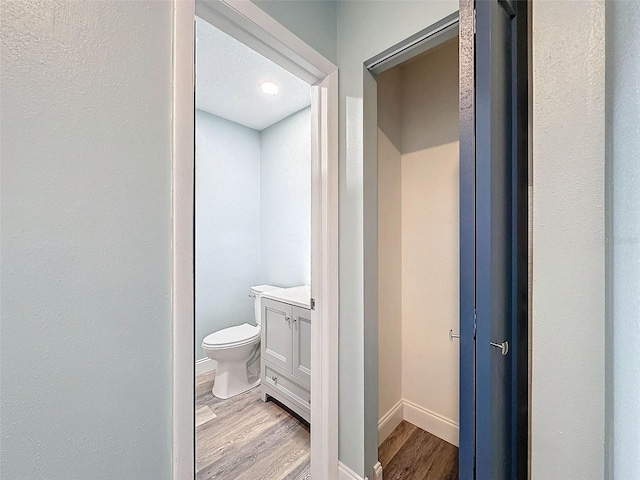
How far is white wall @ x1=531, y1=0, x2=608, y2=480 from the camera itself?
26.4 inches

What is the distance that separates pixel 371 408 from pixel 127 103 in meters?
1.56

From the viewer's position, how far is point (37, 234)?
64 cm

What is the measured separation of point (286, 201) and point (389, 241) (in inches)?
52.5

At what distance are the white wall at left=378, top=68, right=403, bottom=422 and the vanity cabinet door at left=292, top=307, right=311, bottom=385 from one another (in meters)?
0.45

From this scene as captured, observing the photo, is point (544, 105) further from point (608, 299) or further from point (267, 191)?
point (267, 191)

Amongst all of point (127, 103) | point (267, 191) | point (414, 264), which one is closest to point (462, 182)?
point (127, 103)

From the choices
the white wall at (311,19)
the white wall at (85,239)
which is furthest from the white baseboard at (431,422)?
the white wall at (311,19)

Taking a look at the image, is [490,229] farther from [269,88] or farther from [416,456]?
[269,88]

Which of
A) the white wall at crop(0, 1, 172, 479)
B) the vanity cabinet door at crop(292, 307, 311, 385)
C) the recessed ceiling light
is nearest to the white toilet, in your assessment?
the vanity cabinet door at crop(292, 307, 311, 385)

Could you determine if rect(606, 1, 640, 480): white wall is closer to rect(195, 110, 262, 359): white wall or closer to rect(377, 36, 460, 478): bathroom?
rect(377, 36, 460, 478): bathroom

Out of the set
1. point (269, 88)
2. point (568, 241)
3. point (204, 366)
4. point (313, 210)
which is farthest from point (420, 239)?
point (204, 366)

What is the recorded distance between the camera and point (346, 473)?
1362 millimetres

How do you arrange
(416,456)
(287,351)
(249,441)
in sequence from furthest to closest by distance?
(287,351), (249,441), (416,456)

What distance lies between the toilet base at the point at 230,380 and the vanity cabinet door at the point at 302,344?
74 cm
